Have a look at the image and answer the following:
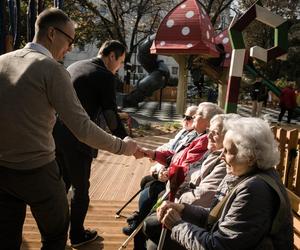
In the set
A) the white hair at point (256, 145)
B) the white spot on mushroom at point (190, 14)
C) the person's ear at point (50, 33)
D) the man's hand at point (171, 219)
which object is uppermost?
the white spot on mushroom at point (190, 14)

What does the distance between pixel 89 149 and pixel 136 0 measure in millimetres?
25682

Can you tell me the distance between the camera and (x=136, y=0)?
27.5m

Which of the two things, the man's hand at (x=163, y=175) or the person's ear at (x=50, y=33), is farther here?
the man's hand at (x=163, y=175)


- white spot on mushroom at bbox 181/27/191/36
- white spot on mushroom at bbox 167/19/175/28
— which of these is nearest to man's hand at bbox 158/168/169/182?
white spot on mushroom at bbox 181/27/191/36

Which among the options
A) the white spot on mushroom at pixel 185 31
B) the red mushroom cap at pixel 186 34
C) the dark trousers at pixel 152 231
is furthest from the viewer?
the white spot on mushroom at pixel 185 31

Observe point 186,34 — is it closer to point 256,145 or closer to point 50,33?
point 50,33

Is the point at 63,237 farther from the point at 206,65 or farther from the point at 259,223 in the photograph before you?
the point at 206,65

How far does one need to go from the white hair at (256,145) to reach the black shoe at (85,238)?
2040 mm

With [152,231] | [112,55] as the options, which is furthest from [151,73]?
[152,231]

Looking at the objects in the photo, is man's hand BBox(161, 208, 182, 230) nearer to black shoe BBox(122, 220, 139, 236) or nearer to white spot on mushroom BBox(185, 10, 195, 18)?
black shoe BBox(122, 220, 139, 236)

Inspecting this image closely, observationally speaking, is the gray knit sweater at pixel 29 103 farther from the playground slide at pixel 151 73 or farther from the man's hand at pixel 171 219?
the playground slide at pixel 151 73

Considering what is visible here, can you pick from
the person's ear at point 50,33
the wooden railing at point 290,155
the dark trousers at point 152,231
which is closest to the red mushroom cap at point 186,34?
the wooden railing at point 290,155

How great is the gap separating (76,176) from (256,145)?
1825mm

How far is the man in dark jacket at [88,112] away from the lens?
3309 mm
